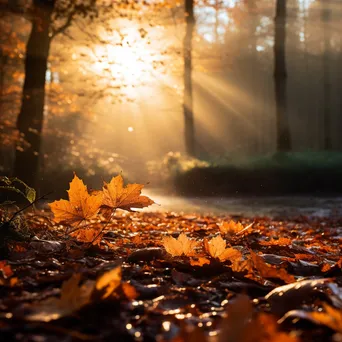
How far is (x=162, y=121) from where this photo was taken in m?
53.4

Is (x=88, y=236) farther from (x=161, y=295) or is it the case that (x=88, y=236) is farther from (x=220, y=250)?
(x=161, y=295)

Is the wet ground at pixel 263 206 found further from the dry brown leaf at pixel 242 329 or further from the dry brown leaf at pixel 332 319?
the dry brown leaf at pixel 242 329

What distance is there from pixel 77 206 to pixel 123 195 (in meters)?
0.22

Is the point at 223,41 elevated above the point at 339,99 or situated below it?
above

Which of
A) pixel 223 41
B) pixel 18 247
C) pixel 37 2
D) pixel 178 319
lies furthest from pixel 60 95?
pixel 223 41

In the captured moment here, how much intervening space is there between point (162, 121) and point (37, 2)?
44908mm

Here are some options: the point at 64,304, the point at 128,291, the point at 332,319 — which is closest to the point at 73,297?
the point at 64,304

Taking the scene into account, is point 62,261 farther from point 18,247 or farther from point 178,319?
point 178,319

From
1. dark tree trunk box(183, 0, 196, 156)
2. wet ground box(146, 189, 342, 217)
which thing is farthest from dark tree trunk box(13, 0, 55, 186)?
dark tree trunk box(183, 0, 196, 156)

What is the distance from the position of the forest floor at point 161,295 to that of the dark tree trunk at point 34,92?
22.4 feet

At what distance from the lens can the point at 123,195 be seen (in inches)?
84.0

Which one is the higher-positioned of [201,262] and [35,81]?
[35,81]

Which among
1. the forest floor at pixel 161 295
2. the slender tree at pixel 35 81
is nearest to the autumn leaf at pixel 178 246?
the forest floor at pixel 161 295

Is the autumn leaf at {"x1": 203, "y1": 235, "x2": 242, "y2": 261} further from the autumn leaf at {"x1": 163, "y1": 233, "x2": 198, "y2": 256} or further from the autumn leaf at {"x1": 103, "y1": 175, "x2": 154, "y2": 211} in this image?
the autumn leaf at {"x1": 103, "y1": 175, "x2": 154, "y2": 211}
